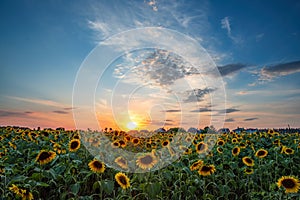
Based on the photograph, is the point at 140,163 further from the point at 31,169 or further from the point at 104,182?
the point at 31,169

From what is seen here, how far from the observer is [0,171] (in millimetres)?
4703

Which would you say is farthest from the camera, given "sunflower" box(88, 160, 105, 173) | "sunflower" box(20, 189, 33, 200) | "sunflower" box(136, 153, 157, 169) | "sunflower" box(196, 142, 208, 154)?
"sunflower" box(196, 142, 208, 154)

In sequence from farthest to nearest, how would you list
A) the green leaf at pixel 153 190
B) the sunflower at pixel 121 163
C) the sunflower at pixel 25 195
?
the sunflower at pixel 121 163 → the green leaf at pixel 153 190 → the sunflower at pixel 25 195

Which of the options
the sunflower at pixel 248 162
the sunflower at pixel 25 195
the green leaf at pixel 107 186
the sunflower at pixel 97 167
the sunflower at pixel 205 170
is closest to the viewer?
the sunflower at pixel 25 195

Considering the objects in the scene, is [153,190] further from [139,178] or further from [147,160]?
[147,160]

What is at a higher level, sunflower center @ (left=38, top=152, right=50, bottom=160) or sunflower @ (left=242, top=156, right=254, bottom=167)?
sunflower @ (left=242, top=156, right=254, bottom=167)

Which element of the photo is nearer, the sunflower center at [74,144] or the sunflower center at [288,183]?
the sunflower center at [288,183]

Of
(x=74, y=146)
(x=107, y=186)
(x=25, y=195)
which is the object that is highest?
(x=74, y=146)

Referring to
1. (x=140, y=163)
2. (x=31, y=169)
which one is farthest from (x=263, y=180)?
(x=31, y=169)

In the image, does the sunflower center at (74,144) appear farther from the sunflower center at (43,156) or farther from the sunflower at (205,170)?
the sunflower at (205,170)

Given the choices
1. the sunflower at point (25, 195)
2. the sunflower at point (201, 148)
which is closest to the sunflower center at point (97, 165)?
the sunflower at point (25, 195)

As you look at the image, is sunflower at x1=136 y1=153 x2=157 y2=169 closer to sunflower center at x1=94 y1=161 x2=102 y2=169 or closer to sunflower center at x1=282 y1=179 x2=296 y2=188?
sunflower center at x1=94 y1=161 x2=102 y2=169

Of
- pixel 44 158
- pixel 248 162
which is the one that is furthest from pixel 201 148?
pixel 44 158

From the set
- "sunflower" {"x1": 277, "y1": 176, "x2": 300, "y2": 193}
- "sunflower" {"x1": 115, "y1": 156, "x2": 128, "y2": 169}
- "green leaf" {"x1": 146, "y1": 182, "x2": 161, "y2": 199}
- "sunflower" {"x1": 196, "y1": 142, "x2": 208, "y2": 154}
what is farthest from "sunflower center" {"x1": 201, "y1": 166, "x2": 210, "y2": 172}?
"sunflower" {"x1": 196, "y1": 142, "x2": 208, "y2": 154}
